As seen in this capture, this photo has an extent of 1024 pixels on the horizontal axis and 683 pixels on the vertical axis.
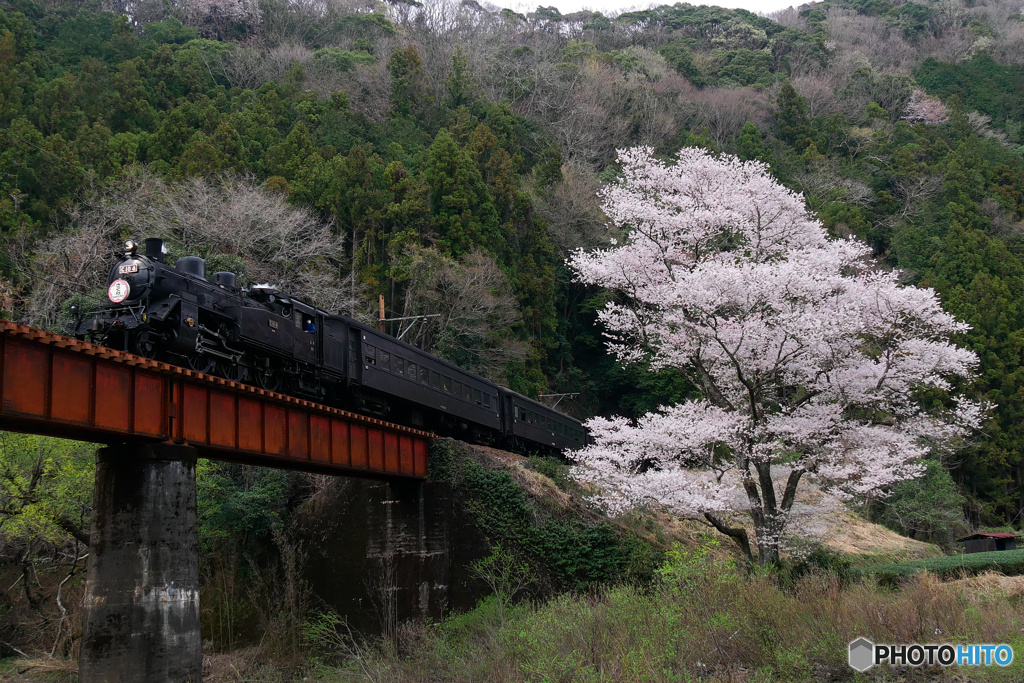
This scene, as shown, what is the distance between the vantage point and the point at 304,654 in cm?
2091

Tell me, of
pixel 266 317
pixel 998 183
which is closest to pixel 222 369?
pixel 266 317

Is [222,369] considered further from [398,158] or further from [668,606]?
[398,158]

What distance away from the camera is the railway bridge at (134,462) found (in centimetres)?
1171

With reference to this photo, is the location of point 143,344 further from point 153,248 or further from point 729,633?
point 729,633

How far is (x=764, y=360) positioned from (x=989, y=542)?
13613 mm

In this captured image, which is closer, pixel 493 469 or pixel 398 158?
pixel 493 469

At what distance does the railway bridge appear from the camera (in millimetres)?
11711

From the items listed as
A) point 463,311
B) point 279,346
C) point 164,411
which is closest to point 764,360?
point 279,346

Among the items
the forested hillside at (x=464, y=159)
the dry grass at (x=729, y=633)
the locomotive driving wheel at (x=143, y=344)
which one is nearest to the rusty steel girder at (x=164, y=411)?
the locomotive driving wheel at (x=143, y=344)

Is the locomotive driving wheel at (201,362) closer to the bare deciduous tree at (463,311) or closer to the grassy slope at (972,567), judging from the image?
the grassy slope at (972,567)

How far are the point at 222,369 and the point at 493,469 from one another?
8.41 metres

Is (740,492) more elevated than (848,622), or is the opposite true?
(740,492)

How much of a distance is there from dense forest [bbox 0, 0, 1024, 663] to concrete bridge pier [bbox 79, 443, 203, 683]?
24.0 ft

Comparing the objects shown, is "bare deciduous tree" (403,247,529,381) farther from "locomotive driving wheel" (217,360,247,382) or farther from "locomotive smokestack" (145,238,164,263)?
"locomotive smokestack" (145,238,164,263)
